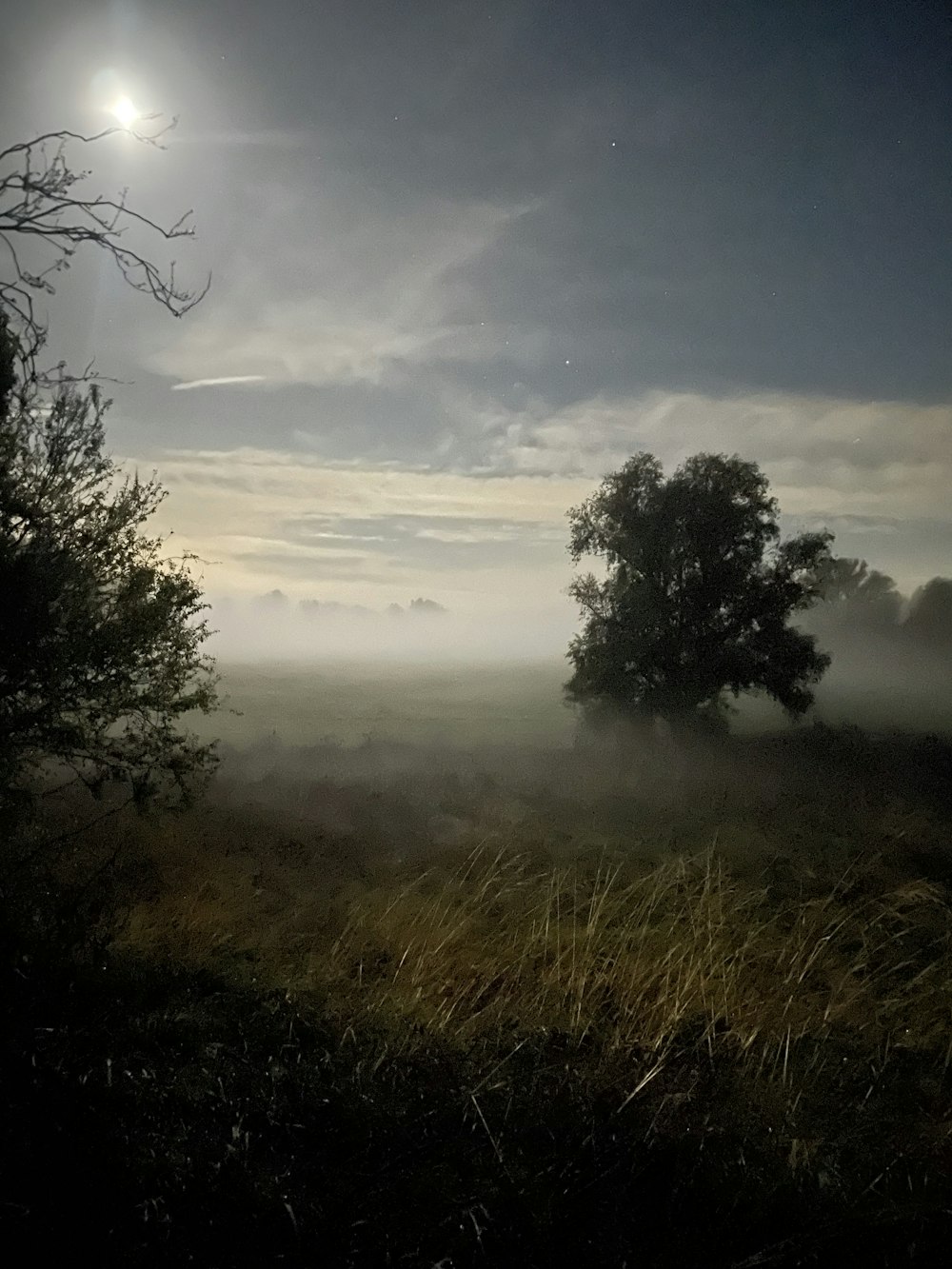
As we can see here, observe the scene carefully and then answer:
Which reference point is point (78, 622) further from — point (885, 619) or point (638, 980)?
point (885, 619)

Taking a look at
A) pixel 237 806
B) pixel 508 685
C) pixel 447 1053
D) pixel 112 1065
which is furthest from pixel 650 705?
pixel 508 685

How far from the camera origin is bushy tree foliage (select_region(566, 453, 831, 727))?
24094 mm

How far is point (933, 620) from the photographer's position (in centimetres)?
6400

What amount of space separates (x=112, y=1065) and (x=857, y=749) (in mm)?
25768

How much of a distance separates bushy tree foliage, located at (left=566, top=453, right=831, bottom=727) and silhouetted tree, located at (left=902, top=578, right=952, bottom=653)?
4993 cm

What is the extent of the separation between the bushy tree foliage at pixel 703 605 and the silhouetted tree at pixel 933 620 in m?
49.9

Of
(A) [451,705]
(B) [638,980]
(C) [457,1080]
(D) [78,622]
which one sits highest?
(D) [78,622]

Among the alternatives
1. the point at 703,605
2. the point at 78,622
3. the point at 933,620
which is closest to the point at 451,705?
the point at 703,605

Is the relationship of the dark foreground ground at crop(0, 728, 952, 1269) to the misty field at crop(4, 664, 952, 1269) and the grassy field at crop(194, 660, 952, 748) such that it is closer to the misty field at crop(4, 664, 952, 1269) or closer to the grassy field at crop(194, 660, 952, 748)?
the misty field at crop(4, 664, 952, 1269)

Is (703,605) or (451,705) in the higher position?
(703,605)

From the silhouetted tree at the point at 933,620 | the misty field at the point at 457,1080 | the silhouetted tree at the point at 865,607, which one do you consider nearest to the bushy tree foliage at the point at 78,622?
the misty field at the point at 457,1080

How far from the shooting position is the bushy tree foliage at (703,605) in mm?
24094

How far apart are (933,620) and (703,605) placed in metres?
54.0

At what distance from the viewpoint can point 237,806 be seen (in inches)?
689
